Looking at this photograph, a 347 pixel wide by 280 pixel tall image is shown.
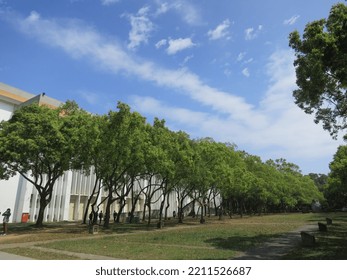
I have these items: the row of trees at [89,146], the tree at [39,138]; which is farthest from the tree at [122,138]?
the tree at [39,138]

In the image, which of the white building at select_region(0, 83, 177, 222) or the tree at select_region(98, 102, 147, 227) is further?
the white building at select_region(0, 83, 177, 222)

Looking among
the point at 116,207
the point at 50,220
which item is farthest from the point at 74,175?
the point at 116,207

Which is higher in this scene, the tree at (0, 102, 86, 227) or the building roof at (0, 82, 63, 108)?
the building roof at (0, 82, 63, 108)

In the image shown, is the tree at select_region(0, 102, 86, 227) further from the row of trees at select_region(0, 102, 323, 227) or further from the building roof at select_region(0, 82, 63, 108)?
the building roof at select_region(0, 82, 63, 108)

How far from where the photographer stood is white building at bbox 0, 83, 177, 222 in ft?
132

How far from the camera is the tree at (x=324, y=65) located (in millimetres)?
11406

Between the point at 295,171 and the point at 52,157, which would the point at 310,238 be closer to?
the point at 52,157

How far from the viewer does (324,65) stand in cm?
1201

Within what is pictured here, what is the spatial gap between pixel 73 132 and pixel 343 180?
114ft

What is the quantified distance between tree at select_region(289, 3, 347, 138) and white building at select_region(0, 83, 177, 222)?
78.3 ft

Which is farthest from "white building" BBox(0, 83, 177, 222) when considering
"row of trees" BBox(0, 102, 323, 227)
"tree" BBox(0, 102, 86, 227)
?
"tree" BBox(0, 102, 86, 227)

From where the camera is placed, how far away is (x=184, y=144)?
108ft

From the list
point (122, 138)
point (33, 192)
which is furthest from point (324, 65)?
point (33, 192)

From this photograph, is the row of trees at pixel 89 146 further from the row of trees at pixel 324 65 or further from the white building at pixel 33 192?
the row of trees at pixel 324 65
